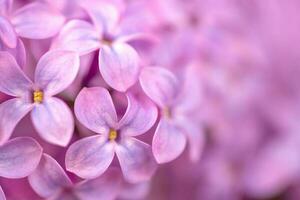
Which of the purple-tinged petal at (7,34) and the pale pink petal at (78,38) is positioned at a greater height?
the pale pink petal at (78,38)

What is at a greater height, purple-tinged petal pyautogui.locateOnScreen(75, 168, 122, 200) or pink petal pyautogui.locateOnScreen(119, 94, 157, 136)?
pink petal pyautogui.locateOnScreen(119, 94, 157, 136)

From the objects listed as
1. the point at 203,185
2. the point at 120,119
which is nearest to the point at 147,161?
the point at 120,119

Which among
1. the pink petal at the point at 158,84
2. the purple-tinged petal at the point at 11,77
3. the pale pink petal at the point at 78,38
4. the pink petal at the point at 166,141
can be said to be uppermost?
the pink petal at the point at 158,84

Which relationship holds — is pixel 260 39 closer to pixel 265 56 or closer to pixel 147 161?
pixel 265 56

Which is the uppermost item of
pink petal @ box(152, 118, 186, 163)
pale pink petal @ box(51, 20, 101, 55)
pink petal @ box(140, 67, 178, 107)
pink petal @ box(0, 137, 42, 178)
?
pink petal @ box(140, 67, 178, 107)
